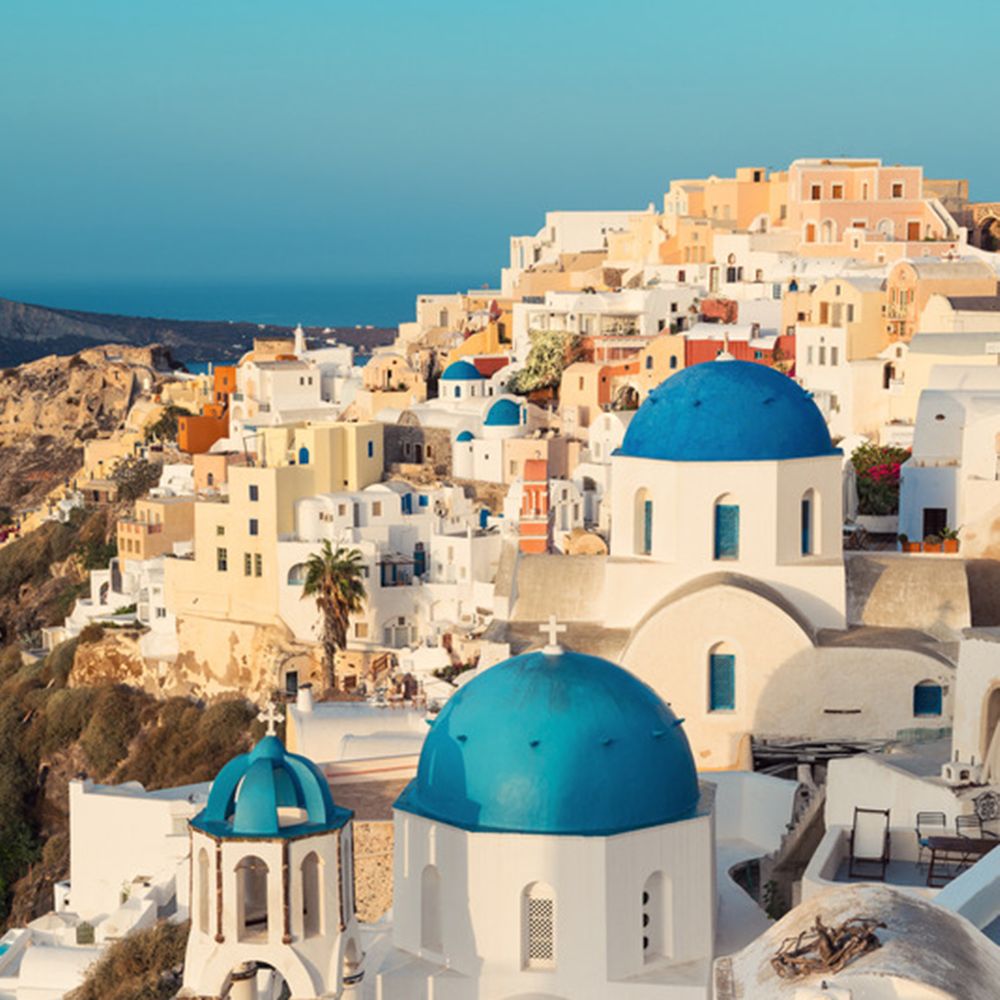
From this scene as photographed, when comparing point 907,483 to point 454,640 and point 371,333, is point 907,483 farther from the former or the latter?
point 371,333

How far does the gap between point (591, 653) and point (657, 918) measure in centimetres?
898

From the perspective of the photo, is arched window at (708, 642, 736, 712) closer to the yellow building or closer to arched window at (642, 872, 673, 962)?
arched window at (642, 872, 673, 962)

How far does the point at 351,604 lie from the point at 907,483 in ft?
33.8

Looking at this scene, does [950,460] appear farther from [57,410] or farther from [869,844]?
[57,410]

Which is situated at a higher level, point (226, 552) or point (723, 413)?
point (723, 413)

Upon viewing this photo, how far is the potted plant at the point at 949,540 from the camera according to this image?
29.1 meters

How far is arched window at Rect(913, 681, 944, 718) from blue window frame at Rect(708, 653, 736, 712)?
197 cm

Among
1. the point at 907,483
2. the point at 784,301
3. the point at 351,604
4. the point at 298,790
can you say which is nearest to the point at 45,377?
the point at 784,301

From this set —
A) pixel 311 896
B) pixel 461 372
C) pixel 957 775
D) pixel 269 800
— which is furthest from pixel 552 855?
pixel 461 372

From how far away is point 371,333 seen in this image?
12669 cm

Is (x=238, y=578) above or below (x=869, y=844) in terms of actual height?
above

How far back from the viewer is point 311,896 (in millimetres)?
15258

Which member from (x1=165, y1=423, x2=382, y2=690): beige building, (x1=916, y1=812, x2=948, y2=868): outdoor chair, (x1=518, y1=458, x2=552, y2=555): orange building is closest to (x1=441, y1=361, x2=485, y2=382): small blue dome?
(x1=165, y1=423, x2=382, y2=690): beige building

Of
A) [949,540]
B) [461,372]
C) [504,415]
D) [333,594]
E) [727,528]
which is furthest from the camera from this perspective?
[461,372]
